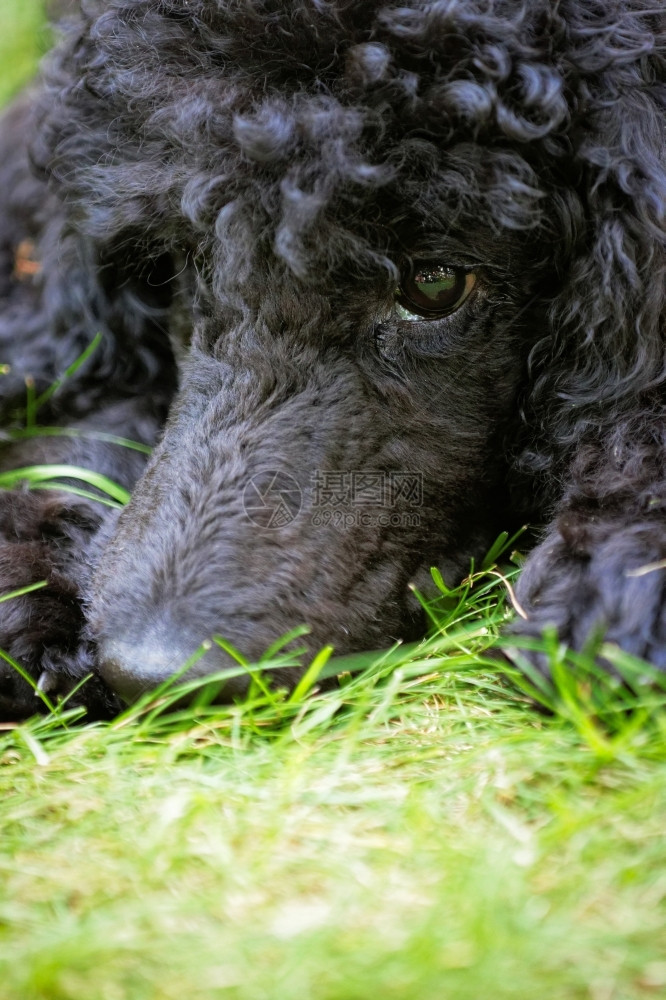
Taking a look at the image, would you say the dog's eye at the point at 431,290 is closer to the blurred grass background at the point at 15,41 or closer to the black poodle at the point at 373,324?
the black poodle at the point at 373,324

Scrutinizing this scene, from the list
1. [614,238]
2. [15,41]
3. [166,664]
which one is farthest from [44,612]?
[15,41]

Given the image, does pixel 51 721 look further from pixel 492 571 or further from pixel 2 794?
pixel 492 571

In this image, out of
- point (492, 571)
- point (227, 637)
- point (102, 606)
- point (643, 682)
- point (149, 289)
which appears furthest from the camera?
point (149, 289)

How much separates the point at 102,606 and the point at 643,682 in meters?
1.03

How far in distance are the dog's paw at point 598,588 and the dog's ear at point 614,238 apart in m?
0.33

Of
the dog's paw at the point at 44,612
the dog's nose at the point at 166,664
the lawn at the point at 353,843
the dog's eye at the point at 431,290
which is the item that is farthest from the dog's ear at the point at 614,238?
the dog's paw at the point at 44,612

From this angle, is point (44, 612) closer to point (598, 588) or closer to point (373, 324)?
point (373, 324)

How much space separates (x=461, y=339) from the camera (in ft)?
6.69

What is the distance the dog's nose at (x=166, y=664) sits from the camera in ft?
5.72

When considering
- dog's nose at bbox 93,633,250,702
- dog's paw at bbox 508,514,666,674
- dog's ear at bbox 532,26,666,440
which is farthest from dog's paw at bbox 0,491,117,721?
dog's ear at bbox 532,26,666,440

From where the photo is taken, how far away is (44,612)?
2.08 m

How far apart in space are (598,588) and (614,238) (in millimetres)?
703

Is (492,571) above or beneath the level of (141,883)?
beneath

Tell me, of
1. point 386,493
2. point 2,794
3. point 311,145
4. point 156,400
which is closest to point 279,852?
point 2,794
